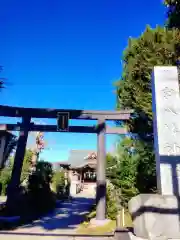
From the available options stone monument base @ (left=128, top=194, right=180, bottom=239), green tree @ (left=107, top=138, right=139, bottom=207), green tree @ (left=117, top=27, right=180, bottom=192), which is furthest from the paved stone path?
green tree @ (left=117, top=27, right=180, bottom=192)

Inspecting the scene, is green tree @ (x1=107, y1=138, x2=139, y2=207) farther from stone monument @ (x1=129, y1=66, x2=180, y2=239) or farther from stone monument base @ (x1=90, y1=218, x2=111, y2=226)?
stone monument @ (x1=129, y1=66, x2=180, y2=239)

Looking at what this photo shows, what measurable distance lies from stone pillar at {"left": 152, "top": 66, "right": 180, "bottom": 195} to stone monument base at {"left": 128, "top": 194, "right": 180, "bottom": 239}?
443 mm

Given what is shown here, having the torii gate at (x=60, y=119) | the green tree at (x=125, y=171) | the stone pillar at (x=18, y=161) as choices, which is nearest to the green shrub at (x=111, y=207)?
the green tree at (x=125, y=171)

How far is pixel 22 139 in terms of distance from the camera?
9.73 meters

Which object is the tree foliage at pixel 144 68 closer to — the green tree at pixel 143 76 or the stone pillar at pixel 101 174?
the green tree at pixel 143 76

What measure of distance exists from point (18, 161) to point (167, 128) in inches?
272

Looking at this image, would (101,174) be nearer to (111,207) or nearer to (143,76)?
(111,207)

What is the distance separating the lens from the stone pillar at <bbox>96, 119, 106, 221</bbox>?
28.8 ft

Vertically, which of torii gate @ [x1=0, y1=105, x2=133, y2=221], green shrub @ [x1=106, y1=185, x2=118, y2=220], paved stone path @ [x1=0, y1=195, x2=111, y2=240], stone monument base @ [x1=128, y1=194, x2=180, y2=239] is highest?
torii gate @ [x1=0, y1=105, x2=133, y2=221]

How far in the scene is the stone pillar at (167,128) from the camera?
449 cm

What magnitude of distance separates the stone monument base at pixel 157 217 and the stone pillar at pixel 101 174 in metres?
5.03

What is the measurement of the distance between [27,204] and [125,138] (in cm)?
679

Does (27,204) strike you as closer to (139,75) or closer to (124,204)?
(124,204)

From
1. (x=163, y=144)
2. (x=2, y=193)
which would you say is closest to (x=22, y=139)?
(x=163, y=144)
